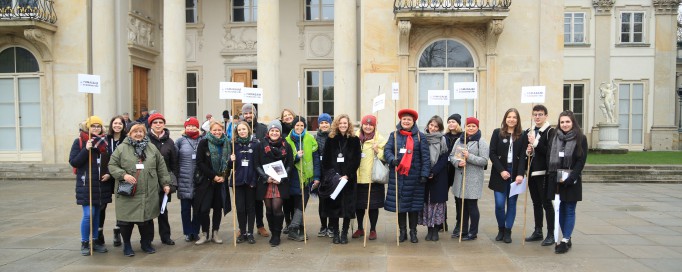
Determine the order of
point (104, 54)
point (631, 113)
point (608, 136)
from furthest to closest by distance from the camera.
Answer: point (631, 113), point (608, 136), point (104, 54)

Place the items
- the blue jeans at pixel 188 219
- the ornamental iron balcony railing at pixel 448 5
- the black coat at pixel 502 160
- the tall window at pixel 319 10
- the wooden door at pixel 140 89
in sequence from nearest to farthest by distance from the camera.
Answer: the black coat at pixel 502 160
the blue jeans at pixel 188 219
the ornamental iron balcony railing at pixel 448 5
the wooden door at pixel 140 89
the tall window at pixel 319 10

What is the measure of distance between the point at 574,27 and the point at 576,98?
404cm

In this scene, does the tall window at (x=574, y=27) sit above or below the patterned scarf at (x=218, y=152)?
above

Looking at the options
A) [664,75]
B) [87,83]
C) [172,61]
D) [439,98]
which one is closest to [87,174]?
[87,83]

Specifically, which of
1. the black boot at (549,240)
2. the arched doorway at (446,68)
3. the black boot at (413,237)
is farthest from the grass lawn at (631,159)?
the black boot at (413,237)

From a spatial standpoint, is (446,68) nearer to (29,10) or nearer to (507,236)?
(507,236)

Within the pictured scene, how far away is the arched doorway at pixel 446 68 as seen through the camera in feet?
53.3

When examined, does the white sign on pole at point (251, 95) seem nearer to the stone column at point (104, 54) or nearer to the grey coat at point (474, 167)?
the grey coat at point (474, 167)

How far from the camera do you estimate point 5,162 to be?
17.6m

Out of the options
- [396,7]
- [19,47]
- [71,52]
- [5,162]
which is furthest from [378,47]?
[5,162]

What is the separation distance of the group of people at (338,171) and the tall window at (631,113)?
24.1m

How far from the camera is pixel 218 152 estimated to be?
24.1ft

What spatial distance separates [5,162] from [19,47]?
4.06 metres

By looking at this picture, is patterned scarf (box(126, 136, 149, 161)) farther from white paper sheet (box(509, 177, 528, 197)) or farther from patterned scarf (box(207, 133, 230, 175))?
white paper sheet (box(509, 177, 528, 197))
